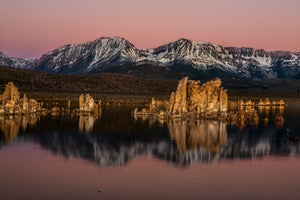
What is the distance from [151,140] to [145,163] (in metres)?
10.8

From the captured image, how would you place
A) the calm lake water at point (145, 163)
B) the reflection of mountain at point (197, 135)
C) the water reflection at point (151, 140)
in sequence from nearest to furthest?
the calm lake water at point (145, 163) < the water reflection at point (151, 140) < the reflection of mountain at point (197, 135)

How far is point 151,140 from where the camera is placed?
130ft

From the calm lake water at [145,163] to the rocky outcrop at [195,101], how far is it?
1363 centimetres

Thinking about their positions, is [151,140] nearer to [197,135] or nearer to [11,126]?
[197,135]

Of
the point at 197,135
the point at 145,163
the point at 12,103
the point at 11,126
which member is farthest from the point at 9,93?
the point at 145,163

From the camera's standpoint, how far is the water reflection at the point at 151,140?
32188mm

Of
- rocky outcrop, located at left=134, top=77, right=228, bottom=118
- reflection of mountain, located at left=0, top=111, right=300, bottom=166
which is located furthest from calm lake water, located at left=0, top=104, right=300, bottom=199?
rocky outcrop, located at left=134, top=77, right=228, bottom=118

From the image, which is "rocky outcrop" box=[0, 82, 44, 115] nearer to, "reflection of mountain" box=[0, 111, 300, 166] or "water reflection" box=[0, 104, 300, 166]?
"water reflection" box=[0, 104, 300, 166]

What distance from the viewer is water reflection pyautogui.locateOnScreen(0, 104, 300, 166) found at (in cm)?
3219

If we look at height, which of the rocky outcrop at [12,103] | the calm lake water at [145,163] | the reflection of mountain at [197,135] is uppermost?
the rocky outcrop at [12,103]

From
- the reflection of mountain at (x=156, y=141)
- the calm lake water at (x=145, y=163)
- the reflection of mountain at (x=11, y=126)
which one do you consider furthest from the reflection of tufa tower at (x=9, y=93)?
the calm lake water at (x=145, y=163)

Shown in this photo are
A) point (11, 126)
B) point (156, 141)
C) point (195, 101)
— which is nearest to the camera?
point (156, 141)

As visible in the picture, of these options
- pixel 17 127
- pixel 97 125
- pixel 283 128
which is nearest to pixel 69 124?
pixel 97 125

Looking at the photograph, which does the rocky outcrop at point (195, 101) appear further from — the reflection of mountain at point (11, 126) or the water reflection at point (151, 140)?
the reflection of mountain at point (11, 126)
